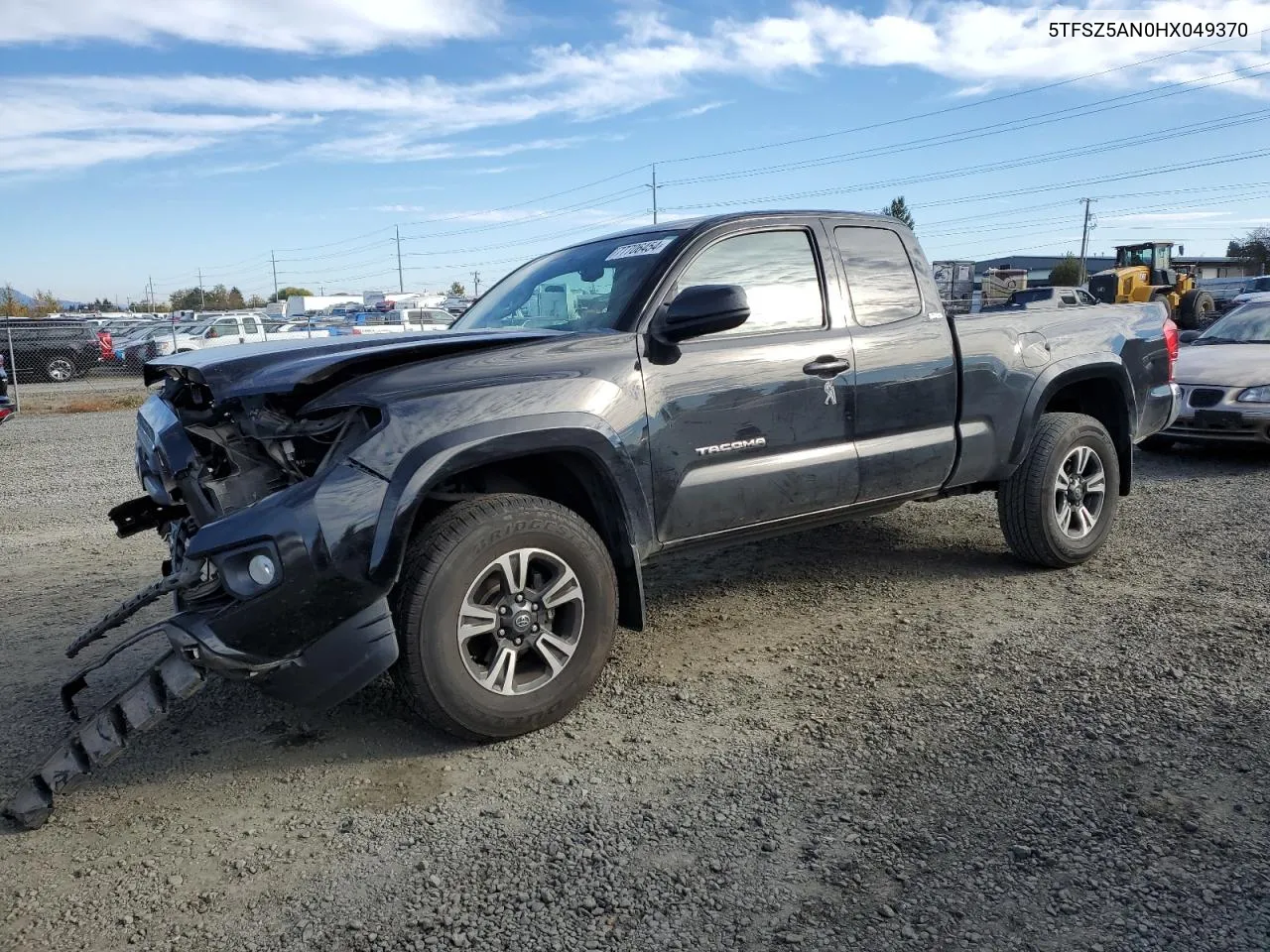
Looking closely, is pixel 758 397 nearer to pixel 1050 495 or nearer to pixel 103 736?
pixel 1050 495

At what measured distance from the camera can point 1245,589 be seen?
512 cm

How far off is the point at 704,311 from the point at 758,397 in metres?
0.58

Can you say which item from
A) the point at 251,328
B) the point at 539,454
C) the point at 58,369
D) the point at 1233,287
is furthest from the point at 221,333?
the point at 1233,287

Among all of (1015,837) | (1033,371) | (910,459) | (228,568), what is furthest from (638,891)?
(1033,371)

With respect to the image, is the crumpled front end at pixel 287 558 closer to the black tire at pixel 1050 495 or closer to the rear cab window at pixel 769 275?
the rear cab window at pixel 769 275

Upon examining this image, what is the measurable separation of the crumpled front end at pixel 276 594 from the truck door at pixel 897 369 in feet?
7.65

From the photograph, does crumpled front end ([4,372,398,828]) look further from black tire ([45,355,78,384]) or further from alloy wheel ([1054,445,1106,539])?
black tire ([45,355,78,384])

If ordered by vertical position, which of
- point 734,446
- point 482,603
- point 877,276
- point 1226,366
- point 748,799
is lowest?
point 748,799

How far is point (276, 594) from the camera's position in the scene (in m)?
3.12

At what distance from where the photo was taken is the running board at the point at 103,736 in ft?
10.1

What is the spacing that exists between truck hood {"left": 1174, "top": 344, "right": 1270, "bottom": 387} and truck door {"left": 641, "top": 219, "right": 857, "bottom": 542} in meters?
6.08

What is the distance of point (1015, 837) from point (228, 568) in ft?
8.29

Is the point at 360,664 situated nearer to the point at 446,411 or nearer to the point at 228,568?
the point at 228,568

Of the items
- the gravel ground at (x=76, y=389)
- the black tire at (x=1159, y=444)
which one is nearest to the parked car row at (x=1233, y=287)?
the black tire at (x=1159, y=444)
